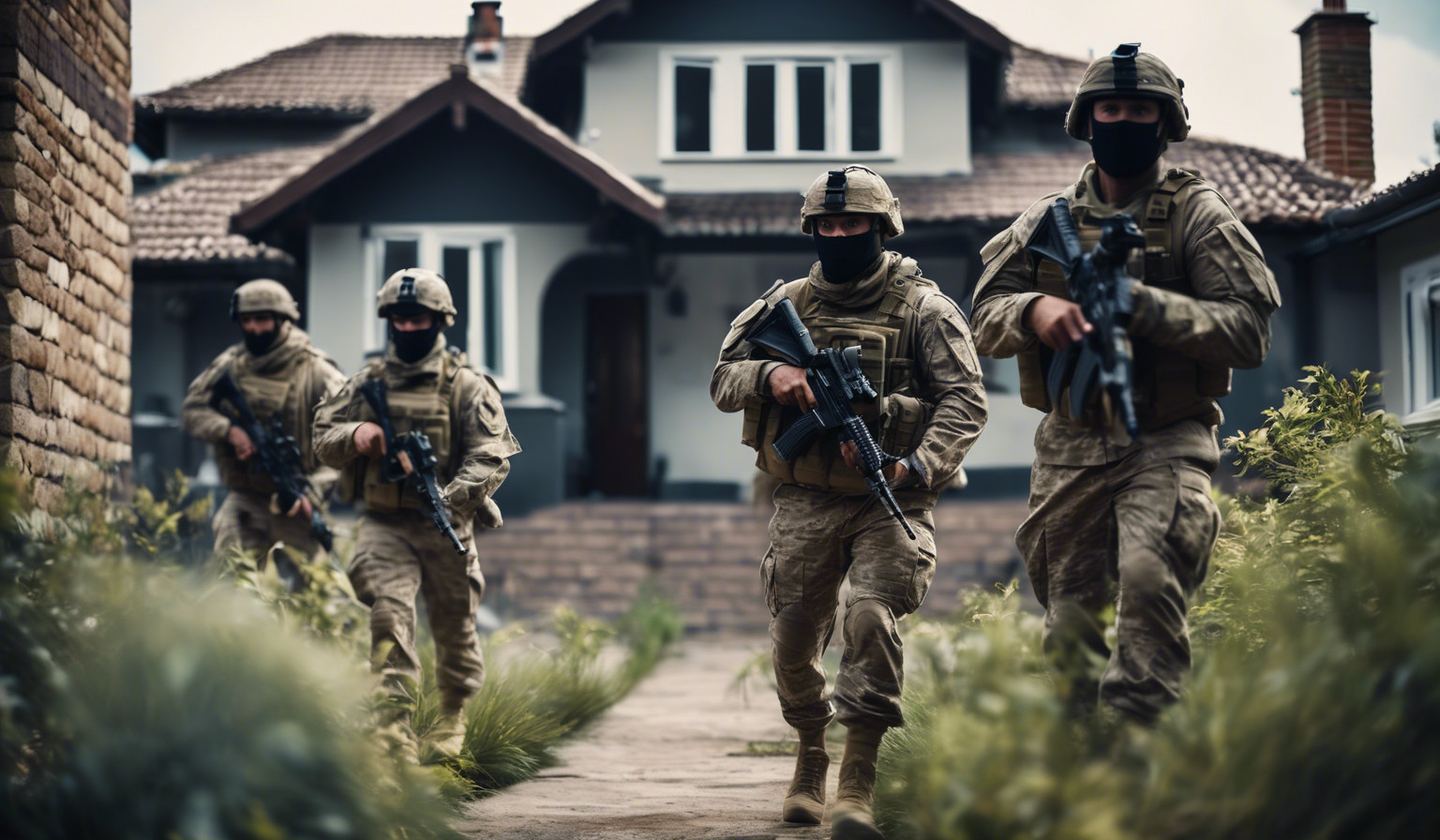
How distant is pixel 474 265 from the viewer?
1534cm

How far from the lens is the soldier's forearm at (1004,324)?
4.14 m

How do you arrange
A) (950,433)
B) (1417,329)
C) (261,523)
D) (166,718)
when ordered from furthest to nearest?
(1417,329) → (261,523) → (950,433) → (166,718)

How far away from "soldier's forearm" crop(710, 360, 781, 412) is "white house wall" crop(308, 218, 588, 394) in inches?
409

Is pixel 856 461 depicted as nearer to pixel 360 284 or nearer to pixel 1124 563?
pixel 1124 563

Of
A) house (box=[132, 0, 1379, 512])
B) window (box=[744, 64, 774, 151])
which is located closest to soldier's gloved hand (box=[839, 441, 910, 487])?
house (box=[132, 0, 1379, 512])

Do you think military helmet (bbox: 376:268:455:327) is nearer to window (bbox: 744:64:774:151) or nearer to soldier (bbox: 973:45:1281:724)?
soldier (bbox: 973:45:1281:724)

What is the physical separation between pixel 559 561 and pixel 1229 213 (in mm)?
10719

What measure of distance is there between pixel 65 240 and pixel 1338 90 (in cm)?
1369

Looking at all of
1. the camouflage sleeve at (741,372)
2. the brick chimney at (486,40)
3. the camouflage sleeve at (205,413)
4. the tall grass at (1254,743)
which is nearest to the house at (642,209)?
the brick chimney at (486,40)

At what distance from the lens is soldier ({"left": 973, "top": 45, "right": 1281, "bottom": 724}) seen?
376cm

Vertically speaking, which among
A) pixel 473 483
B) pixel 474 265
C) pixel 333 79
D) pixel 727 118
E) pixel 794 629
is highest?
pixel 333 79

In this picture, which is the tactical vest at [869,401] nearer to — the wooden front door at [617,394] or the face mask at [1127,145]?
the face mask at [1127,145]

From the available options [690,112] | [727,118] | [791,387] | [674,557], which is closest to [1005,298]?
[791,387]

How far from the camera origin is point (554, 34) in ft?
51.8
